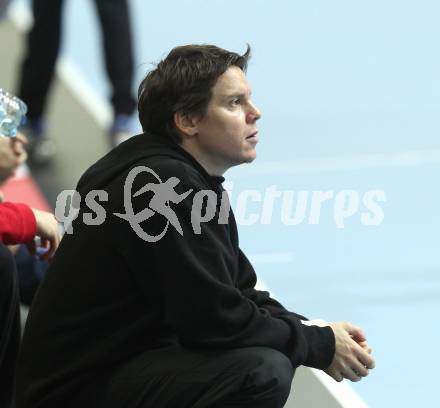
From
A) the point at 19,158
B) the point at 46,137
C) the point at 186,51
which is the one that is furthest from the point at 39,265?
the point at 46,137

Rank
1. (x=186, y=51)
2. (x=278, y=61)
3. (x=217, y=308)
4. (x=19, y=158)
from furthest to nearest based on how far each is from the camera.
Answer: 1. (x=278, y=61)
2. (x=19, y=158)
3. (x=186, y=51)
4. (x=217, y=308)

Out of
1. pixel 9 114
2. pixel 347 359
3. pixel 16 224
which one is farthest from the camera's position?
pixel 9 114

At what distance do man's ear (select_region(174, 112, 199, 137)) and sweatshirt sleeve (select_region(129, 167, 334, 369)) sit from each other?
0.17m

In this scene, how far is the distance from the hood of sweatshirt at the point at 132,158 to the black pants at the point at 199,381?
0.97 feet

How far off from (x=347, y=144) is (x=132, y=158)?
2.07 meters

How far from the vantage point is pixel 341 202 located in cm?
340

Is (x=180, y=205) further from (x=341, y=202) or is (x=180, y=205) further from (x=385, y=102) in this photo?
(x=385, y=102)

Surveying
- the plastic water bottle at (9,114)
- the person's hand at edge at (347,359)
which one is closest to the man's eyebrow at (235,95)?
the person's hand at edge at (347,359)

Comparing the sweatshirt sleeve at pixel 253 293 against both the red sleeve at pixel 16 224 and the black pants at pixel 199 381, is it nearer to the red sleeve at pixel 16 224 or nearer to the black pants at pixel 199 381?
the black pants at pixel 199 381

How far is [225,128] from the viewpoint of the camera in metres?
1.98

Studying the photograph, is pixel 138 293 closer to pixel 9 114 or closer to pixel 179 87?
pixel 179 87

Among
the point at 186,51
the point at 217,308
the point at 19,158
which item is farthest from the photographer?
the point at 19,158

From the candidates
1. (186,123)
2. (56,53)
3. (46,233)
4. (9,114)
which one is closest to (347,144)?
(56,53)

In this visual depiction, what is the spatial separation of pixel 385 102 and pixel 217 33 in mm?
987
